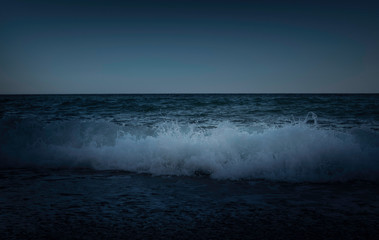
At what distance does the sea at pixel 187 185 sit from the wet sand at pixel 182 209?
0.01 meters

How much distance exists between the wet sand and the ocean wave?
0.53 meters

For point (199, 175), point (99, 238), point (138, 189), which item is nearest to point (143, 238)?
point (99, 238)

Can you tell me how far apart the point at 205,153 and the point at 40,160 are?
3.86 meters

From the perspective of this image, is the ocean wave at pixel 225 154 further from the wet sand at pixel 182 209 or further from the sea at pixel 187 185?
the wet sand at pixel 182 209

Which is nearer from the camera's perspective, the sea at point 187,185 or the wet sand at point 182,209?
the wet sand at point 182,209

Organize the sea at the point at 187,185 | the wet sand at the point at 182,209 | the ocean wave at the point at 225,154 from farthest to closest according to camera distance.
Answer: the ocean wave at the point at 225,154 < the sea at the point at 187,185 < the wet sand at the point at 182,209

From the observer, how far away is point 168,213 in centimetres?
341

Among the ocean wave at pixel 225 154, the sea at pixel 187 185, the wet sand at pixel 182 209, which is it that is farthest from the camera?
the ocean wave at pixel 225 154

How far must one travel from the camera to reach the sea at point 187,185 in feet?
9.88

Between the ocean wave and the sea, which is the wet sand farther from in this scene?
the ocean wave

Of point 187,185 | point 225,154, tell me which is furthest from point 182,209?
point 225,154

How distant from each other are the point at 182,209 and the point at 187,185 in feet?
3.84

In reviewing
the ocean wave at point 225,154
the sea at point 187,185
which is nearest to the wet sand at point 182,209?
the sea at point 187,185

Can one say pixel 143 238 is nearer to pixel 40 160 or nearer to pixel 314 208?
pixel 314 208
